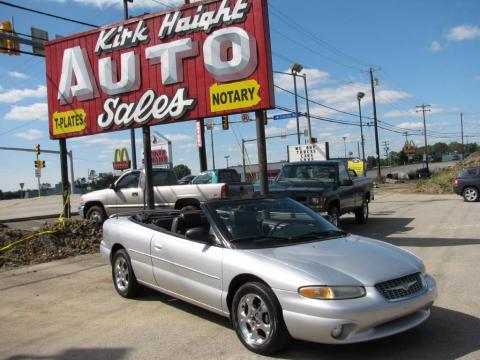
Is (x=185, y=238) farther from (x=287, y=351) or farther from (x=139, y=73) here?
(x=139, y=73)

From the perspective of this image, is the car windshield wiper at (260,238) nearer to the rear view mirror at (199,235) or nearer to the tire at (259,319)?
the rear view mirror at (199,235)

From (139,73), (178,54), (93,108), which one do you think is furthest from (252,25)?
(93,108)

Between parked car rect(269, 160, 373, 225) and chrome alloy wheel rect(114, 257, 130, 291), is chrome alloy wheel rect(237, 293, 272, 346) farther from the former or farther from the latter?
parked car rect(269, 160, 373, 225)

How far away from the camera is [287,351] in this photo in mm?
4477

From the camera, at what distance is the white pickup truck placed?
42.2 feet

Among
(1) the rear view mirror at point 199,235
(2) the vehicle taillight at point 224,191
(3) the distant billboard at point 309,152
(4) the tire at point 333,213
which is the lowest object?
(4) the tire at point 333,213

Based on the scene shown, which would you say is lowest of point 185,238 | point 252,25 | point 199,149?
point 185,238

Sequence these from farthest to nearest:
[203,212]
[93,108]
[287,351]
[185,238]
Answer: [93,108]
[203,212]
[185,238]
[287,351]

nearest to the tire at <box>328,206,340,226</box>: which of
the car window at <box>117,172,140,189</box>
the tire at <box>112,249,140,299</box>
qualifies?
the car window at <box>117,172,140,189</box>

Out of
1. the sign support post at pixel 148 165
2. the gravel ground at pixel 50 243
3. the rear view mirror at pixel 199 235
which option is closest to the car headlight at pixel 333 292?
the rear view mirror at pixel 199 235

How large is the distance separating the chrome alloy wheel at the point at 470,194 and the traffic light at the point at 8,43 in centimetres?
1932

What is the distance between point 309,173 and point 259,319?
8938 mm

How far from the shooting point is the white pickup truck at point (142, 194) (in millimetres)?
12859

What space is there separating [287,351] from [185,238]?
179cm
